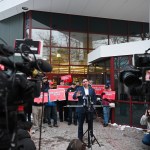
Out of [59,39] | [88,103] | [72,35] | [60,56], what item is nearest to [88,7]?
[72,35]

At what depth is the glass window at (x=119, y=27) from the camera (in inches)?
563

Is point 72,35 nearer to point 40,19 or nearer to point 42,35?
point 42,35

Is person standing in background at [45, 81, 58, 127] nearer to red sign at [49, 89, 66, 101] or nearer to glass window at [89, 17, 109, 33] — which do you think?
red sign at [49, 89, 66, 101]

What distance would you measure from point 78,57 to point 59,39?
1.39m

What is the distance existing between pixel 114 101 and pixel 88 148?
3360 millimetres

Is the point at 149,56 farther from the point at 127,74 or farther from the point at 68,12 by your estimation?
the point at 68,12

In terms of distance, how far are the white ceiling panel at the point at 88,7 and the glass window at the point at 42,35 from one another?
1077mm

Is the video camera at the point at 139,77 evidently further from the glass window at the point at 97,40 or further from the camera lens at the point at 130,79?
the glass window at the point at 97,40

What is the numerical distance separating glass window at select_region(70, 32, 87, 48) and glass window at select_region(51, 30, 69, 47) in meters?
0.28

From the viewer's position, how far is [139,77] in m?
2.81

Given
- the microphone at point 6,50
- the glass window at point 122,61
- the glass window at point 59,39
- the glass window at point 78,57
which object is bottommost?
the microphone at point 6,50

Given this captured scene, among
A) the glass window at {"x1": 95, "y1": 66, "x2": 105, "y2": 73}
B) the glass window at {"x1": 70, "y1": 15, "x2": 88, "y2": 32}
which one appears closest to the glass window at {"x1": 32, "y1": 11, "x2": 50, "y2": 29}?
the glass window at {"x1": 70, "y1": 15, "x2": 88, "y2": 32}

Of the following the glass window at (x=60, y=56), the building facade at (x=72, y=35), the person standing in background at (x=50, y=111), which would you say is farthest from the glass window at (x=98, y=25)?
the person standing in background at (x=50, y=111)

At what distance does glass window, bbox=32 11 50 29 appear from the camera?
42.5 feet
